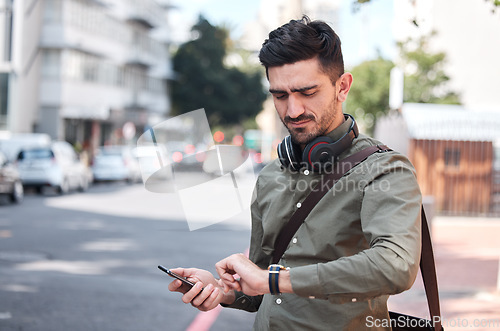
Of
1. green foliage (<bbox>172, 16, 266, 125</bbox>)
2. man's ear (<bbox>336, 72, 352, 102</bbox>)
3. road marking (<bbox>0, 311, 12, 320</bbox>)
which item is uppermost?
green foliage (<bbox>172, 16, 266, 125</bbox>)

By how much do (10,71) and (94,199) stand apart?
16690mm

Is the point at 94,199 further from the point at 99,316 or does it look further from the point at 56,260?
the point at 99,316

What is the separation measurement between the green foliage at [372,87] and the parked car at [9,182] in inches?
667

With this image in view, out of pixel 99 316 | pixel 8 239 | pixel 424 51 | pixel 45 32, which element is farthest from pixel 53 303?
pixel 45 32

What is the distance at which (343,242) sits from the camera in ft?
6.66

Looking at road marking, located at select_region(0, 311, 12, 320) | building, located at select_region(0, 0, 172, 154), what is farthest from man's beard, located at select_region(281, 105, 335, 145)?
building, located at select_region(0, 0, 172, 154)

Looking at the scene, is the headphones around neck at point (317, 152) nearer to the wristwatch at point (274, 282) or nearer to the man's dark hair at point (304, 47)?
the man's dark hair at point (304, 47)

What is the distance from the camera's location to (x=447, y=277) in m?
9.13

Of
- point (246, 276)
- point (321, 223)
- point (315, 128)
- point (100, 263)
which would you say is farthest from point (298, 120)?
point (100, 263)

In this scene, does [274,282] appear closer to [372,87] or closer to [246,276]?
[246,276]

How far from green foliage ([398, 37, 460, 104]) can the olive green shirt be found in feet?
90.2

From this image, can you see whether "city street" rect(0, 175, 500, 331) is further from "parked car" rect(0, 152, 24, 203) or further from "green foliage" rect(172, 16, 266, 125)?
"green foliage" rect(172, 16, 266, 125)

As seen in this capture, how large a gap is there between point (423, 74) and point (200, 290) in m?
29.9

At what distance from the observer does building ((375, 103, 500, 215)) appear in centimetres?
1852
